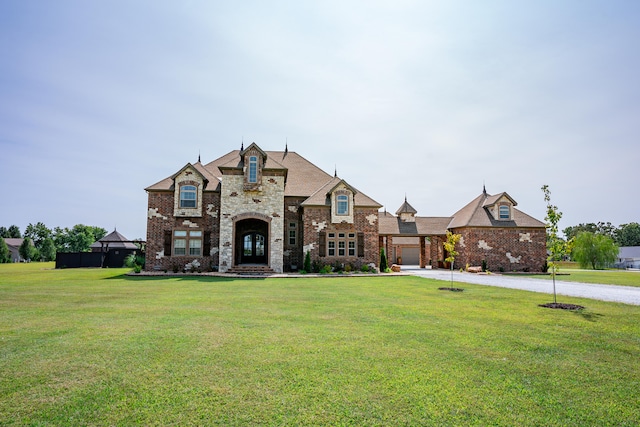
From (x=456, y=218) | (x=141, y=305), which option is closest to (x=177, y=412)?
(x=141, y=305)

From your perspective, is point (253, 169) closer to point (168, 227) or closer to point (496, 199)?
point (168, 227)

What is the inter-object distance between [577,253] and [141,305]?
1770 inches

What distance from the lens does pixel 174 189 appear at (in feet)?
79.1

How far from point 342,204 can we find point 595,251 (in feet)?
104

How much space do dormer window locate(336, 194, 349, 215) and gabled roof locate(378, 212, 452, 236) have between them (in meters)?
7.94

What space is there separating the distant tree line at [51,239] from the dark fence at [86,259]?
135 ft

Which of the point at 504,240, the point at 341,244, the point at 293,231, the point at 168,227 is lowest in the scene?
the point at 341,244

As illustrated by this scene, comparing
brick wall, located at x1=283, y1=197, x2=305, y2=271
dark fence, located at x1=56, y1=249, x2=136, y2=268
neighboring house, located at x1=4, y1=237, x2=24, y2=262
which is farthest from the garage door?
neighboring house, located at x1=4, y1=237, x2=24, y2=262

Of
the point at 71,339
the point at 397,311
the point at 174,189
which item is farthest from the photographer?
the point at 174,189

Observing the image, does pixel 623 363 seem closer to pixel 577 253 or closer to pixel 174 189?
pixel 174 189

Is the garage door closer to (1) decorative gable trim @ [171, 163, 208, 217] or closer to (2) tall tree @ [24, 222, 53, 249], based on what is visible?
(1) decorative gable trim @ [171, 163, 208, 217]

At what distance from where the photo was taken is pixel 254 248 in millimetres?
30766

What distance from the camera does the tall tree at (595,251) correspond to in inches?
1471

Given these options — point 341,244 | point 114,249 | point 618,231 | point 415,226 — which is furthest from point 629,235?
point 114,249
